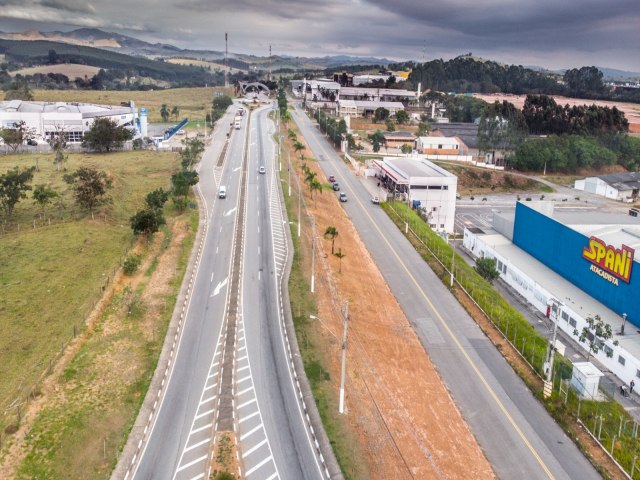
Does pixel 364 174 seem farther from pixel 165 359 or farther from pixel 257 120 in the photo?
pixel 165 359

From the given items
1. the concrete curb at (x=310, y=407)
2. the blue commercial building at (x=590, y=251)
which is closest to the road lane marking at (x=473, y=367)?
the concrete curb at (x=310, y=407)

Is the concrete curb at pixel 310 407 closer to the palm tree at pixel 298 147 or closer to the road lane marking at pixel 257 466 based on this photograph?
the road lane marking at pixel 257 466

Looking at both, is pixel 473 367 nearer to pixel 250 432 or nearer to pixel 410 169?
pixel 250 432

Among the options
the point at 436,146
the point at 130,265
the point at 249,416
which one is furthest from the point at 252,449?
the point at 436,146

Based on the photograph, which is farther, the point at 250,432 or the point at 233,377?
the point at 233,377

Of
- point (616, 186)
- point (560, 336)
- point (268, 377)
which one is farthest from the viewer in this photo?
point (616, 186)

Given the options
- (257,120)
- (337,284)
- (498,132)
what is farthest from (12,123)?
(498,132)
